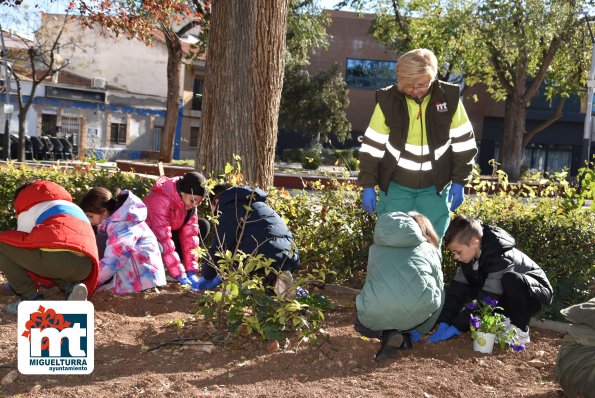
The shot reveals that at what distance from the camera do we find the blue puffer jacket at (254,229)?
5.43 meters

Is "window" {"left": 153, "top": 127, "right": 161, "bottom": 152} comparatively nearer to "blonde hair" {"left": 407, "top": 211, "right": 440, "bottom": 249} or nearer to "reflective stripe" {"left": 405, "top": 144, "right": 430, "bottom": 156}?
"reflective stripe" {"left": 405, "top": 144, "right": 430, "bottom": 156}

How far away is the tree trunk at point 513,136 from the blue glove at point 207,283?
27245 mm

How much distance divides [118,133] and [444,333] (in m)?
39.6

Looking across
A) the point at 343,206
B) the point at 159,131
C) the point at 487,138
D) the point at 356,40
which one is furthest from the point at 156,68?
the point at 343,206

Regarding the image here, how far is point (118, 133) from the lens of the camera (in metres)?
42.6

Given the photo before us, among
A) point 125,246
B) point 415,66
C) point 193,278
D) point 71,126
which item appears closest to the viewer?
point 415,66

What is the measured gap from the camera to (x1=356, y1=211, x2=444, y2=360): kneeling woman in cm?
430

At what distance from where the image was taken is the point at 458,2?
29.4m

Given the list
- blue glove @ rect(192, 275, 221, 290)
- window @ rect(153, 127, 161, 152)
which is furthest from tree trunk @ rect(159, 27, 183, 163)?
blue glove @ rect(192, 275, 221, 290)

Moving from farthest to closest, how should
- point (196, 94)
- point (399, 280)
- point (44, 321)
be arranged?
1. point (196, 94)
2. point (44, 321)
3. point (399, 280)

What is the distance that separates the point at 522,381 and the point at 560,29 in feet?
86.0

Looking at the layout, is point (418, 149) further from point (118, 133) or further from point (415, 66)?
point (118, 133)

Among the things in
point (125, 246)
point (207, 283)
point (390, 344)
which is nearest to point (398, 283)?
point (390, 344)

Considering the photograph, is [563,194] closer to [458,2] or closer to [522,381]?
→ [522,381]
